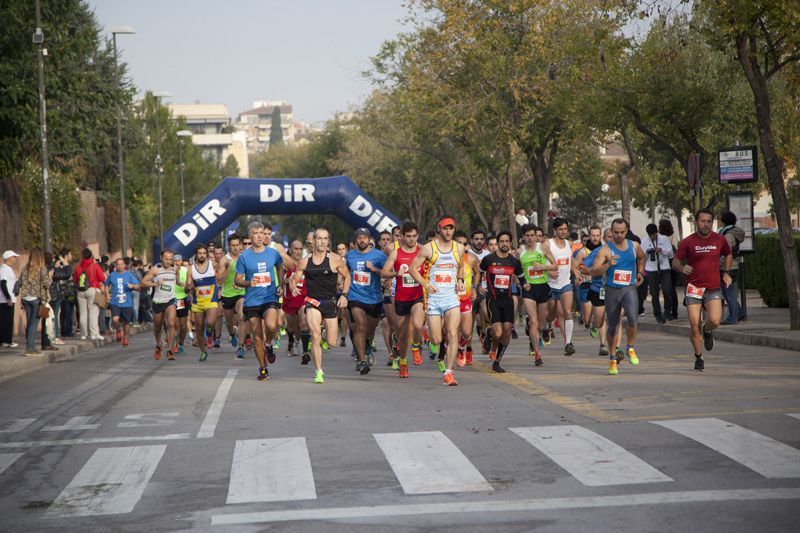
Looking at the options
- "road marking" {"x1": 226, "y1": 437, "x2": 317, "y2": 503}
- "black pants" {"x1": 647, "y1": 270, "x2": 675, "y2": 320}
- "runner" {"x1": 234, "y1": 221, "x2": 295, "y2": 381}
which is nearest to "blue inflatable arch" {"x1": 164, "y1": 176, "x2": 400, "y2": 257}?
"black pants" {"x1": 647, "y1": 270, "x2": 675, "y2": 320}

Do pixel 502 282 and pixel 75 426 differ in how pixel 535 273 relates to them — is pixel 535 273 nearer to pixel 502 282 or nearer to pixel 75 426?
pixel 502 282

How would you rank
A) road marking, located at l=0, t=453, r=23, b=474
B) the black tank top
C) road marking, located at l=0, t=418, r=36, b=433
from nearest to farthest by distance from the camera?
road marking, located at l=0, t=453, r=23, b=474 < road marking, located at l=0, t=418, r=36, b=433 < the black tank top

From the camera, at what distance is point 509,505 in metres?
7.78

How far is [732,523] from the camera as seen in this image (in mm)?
7055

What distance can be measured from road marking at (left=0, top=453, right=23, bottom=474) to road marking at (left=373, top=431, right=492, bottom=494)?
2.89 meters

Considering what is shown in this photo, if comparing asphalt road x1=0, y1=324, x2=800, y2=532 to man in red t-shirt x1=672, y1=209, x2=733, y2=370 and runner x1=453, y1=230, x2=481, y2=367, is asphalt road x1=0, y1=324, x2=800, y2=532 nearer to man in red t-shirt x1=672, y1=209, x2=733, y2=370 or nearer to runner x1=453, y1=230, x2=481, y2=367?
man in red t-shirt x1=672, y1=209, x2=733, y2=370

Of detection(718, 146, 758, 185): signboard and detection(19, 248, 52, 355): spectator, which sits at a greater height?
detection(718, 146, 758, 185): signboard

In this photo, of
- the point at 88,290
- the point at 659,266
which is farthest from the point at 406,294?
the point at 88,290

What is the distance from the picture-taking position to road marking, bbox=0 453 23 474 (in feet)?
33.2

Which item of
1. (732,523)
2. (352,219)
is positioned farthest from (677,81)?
(732,523)

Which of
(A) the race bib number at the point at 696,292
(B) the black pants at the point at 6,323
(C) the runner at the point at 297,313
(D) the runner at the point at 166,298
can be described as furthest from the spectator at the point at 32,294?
(A) the race bib number at the point at 696,292

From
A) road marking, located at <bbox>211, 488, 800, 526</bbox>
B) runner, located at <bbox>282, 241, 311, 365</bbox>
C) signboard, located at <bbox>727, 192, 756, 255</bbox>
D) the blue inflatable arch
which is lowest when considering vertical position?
road marking, located at <bbox>211, 488, 800, 526</bbox>

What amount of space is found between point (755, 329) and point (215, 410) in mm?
11095

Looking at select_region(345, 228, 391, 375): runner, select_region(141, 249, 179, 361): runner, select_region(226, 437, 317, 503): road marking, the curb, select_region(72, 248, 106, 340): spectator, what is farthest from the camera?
select_region(72, 248, 106, 340): spectator
